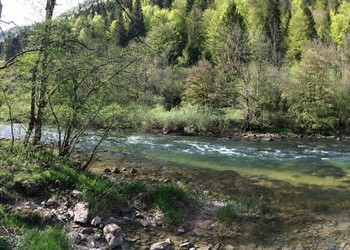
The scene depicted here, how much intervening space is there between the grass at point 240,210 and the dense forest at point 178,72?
5.00 metres

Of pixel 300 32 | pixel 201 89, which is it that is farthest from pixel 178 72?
pixel 300 32

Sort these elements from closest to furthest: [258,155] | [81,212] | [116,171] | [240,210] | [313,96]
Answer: [81,212]
[240,210]
[116,171]
[258,155]
[313,96]

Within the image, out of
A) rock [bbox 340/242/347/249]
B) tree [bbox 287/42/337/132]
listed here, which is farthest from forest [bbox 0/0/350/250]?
tree [bbox 287/42/337/132]

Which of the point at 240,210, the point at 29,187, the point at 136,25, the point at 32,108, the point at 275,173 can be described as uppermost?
the point at 136,25

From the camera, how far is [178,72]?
54719 millimetres

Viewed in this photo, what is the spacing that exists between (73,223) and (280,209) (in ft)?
23.1

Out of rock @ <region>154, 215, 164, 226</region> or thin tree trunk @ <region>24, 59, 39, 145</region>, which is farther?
thin tree trunk @ <region>24, 59, 39, 145</region>

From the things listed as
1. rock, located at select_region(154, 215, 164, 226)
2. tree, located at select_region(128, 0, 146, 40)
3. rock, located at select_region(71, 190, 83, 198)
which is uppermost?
tree, located at select_region(128, 0, 146, 40)

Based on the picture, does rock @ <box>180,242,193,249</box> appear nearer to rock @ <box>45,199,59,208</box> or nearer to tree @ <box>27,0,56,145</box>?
rock @ <box>45,199,59,208</box>

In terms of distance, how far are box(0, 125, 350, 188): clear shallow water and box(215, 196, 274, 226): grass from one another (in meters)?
4.93

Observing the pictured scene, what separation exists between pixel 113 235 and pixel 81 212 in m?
1.32

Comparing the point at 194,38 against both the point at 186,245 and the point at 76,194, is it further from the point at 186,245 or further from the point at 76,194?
the point at 186,245

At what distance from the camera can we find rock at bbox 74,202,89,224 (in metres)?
8.36

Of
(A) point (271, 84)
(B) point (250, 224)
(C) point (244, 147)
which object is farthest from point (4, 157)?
(A) point (271, 84)
